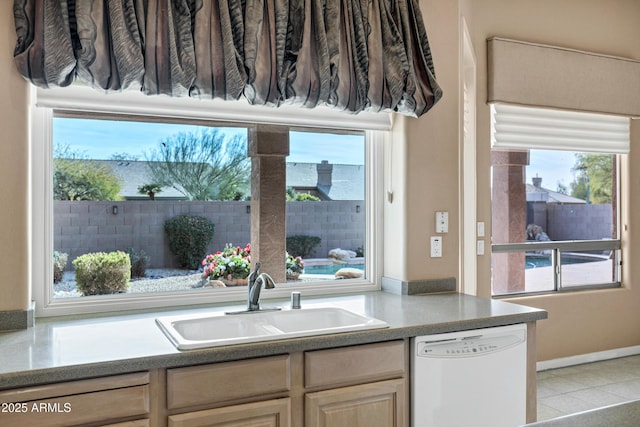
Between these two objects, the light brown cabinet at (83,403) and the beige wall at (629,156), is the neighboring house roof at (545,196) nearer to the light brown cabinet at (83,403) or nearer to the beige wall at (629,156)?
the beige wall at (629,156)

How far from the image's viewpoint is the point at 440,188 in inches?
109

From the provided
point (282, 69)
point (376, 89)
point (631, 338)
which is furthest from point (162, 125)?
point (631, 338)

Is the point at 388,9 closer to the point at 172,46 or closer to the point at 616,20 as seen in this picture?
the point at 172,46

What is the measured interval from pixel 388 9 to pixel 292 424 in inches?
77.1

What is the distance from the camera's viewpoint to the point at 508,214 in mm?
3744

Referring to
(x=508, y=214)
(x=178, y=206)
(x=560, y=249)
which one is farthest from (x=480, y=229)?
(x=178, y=206)

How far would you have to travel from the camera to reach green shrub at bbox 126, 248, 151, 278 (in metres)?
2.39

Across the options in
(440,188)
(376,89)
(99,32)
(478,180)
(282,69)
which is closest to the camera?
(99,32)

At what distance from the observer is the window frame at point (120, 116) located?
85.0 inches

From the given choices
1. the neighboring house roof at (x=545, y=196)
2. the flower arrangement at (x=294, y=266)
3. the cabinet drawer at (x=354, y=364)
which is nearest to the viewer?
the cabinet drawer at (x=354, y=364)

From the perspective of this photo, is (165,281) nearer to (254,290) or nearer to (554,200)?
(254,290)

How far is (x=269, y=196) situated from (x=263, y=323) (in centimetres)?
70

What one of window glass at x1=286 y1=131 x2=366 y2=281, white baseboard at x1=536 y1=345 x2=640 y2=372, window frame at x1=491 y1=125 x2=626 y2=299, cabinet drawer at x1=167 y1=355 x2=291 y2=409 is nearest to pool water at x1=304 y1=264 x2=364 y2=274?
window glass at x1=286 y1=131 x2=366 y2=281

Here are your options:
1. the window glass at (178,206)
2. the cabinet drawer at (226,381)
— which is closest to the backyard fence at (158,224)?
the window glass at (178,206)
